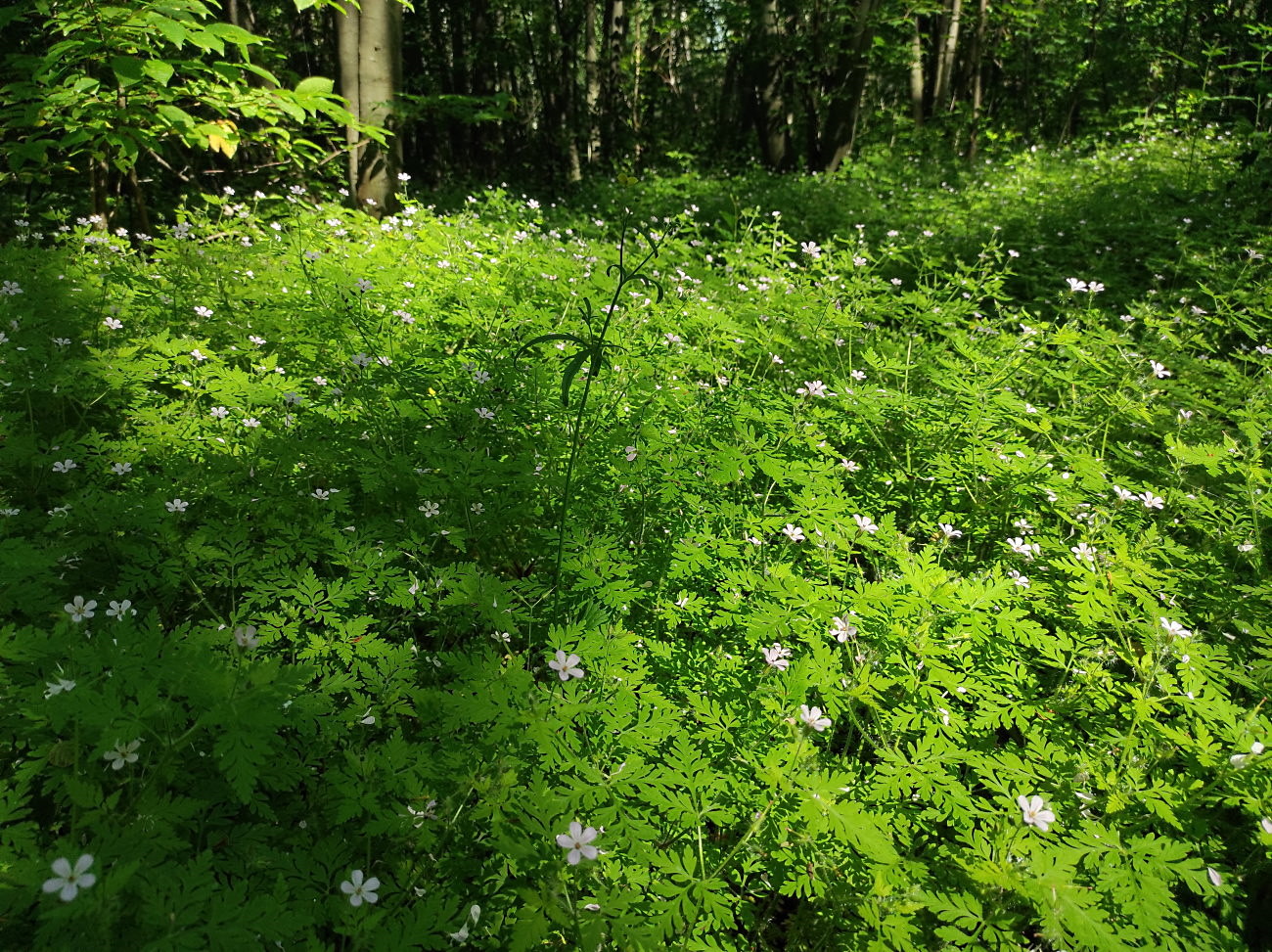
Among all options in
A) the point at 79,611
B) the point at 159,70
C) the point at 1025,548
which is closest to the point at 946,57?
the point at 1025,548

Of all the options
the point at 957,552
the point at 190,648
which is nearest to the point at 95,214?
the point at 190,648

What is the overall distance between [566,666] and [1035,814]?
1.40 meters

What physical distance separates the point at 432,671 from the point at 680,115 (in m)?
26.4

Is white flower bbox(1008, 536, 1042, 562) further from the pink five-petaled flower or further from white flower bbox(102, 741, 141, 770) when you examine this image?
white flower bbox(102, 741, 141, 770)

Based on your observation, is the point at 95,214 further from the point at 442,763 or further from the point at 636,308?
the point at 442,763

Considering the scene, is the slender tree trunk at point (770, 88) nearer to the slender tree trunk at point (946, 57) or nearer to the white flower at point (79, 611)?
the slender tree trunk at point (946, 57)

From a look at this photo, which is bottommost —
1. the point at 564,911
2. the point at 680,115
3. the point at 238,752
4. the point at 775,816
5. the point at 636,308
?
the point at 775,816

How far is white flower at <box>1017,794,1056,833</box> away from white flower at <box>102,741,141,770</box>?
92.2 inches

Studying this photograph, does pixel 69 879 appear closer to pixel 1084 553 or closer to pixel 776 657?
pixel 776 657

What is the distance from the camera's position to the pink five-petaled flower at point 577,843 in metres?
1.37

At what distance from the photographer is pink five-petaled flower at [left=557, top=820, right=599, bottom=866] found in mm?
1373

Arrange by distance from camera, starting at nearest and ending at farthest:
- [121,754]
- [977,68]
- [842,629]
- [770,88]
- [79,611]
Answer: [121,754] < [79,611] < [842,629] < [770,88] < [977,68]

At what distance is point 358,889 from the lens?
4.76 feet

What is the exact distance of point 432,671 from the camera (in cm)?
218
